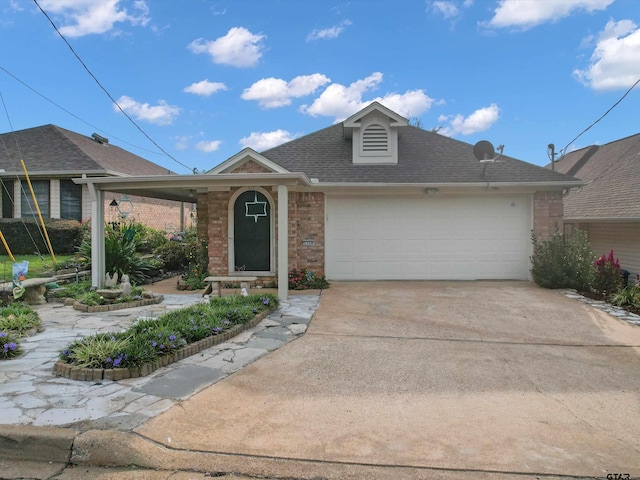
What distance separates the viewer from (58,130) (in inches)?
707

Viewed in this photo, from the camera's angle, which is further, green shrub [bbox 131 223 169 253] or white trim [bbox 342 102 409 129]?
green shrub [bbox 131 223 169 253]

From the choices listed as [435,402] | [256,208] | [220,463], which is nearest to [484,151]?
[256,208]

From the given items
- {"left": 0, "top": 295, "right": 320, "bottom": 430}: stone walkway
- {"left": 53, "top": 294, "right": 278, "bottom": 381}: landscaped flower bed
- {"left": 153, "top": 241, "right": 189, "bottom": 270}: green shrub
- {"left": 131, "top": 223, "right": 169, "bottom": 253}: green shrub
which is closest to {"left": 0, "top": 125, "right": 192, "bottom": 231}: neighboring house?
{"left": 131, "top": 223, "right": 169, "bottom": 253}: green shrub

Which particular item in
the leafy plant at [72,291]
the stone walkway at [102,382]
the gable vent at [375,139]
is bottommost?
the stone walkway at [102,382]

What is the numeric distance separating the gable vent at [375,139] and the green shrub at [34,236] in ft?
30.9

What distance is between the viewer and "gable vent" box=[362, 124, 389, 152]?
40.3 feet

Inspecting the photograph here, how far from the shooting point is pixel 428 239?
11672mm

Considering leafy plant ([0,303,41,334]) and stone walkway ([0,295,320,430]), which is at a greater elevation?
leafy plant ([0,303,41,334])

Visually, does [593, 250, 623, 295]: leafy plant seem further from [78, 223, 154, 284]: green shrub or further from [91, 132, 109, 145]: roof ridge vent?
[91, 132, 109, 145]: roof ridge vent

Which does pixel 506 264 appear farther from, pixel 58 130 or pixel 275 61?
pixel 58 130

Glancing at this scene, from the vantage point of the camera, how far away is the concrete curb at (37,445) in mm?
3118

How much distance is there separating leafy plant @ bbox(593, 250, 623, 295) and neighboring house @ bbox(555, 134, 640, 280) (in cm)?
180

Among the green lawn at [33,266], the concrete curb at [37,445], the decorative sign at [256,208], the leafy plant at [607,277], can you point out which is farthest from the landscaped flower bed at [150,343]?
the leafy plant at [607,277]

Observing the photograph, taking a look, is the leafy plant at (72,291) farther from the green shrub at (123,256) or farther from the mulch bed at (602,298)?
the mulch bed at (602,298)
